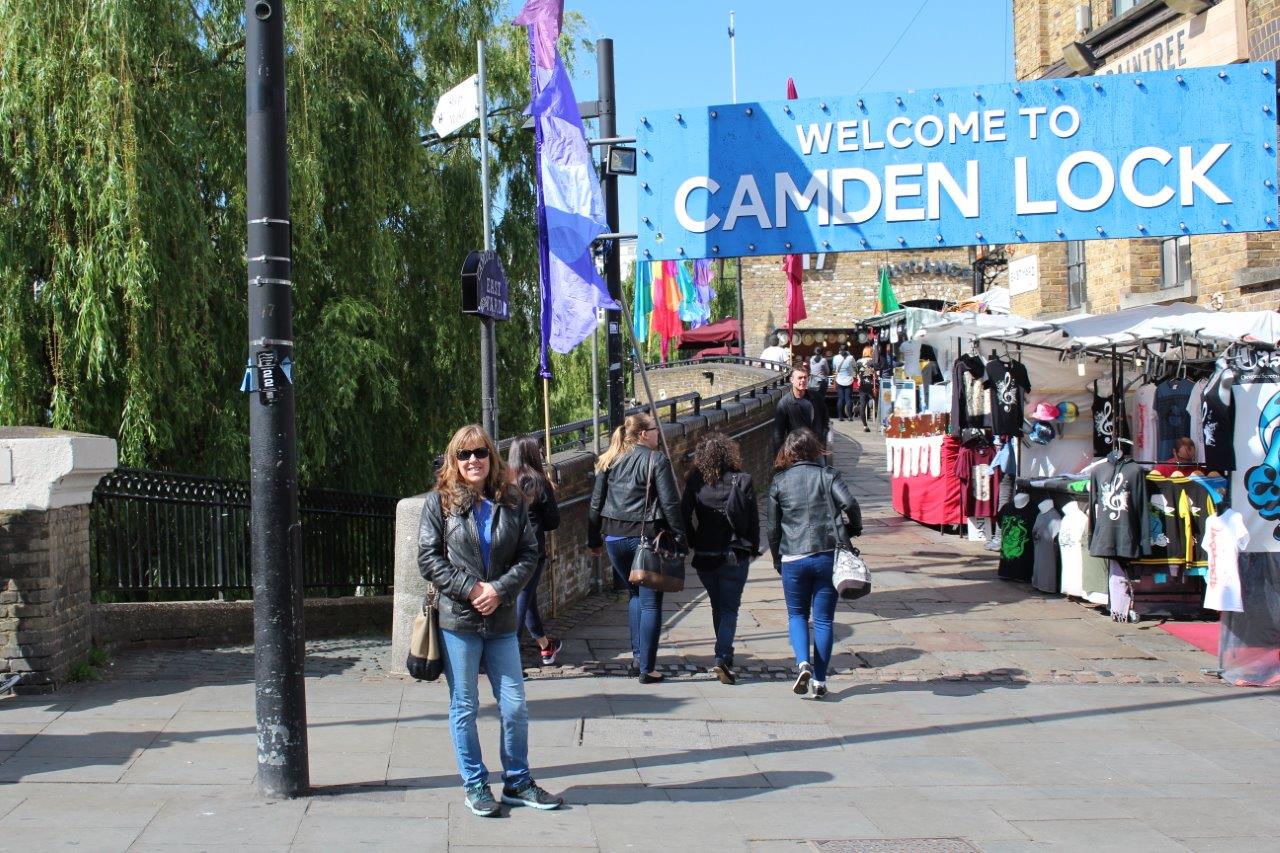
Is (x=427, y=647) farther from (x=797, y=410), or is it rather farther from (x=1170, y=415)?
(x=1170, y=415)

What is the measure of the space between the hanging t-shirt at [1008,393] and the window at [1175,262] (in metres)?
4.55

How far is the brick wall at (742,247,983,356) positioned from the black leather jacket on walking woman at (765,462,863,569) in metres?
43.5

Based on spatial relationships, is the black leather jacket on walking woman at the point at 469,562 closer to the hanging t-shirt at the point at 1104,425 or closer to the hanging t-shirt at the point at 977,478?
the hanging t-shirt at the point at 1104,425

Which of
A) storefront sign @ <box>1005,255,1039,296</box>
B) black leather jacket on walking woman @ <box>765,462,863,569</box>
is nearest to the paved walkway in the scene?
black leather jacket on walking woman @ <box>765,462,863,569</box>

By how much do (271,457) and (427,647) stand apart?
1133 mm

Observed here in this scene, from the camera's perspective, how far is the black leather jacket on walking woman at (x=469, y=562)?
578 cm

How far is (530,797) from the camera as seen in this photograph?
5.88 m

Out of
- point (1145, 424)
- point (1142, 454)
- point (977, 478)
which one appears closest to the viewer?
point (1145, 424)

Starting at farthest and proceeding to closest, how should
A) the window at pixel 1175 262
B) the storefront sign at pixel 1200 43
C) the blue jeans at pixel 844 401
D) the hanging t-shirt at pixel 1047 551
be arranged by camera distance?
1. the blue jeans at pixel 844 401
2. the window at pixel 1175 262
3. the storefront sign at pixel 1200 43
4. the hanging t-shirt at pixel 1047 551

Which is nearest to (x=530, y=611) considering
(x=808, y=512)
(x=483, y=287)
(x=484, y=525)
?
(x=808, y=512)

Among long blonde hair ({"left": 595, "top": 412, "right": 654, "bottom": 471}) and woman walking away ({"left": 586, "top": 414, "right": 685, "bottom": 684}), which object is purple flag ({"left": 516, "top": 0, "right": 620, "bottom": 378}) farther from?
woman walking away ({"left": 586, "top": 414, "right": 685, "bottom": 684})

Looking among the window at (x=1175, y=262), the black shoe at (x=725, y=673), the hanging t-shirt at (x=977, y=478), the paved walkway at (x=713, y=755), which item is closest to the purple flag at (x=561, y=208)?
the paved walkway at (x=713, y=755)

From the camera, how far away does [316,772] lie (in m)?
6.38

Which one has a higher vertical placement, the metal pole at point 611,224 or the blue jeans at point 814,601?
the metal pole at point 611,224
